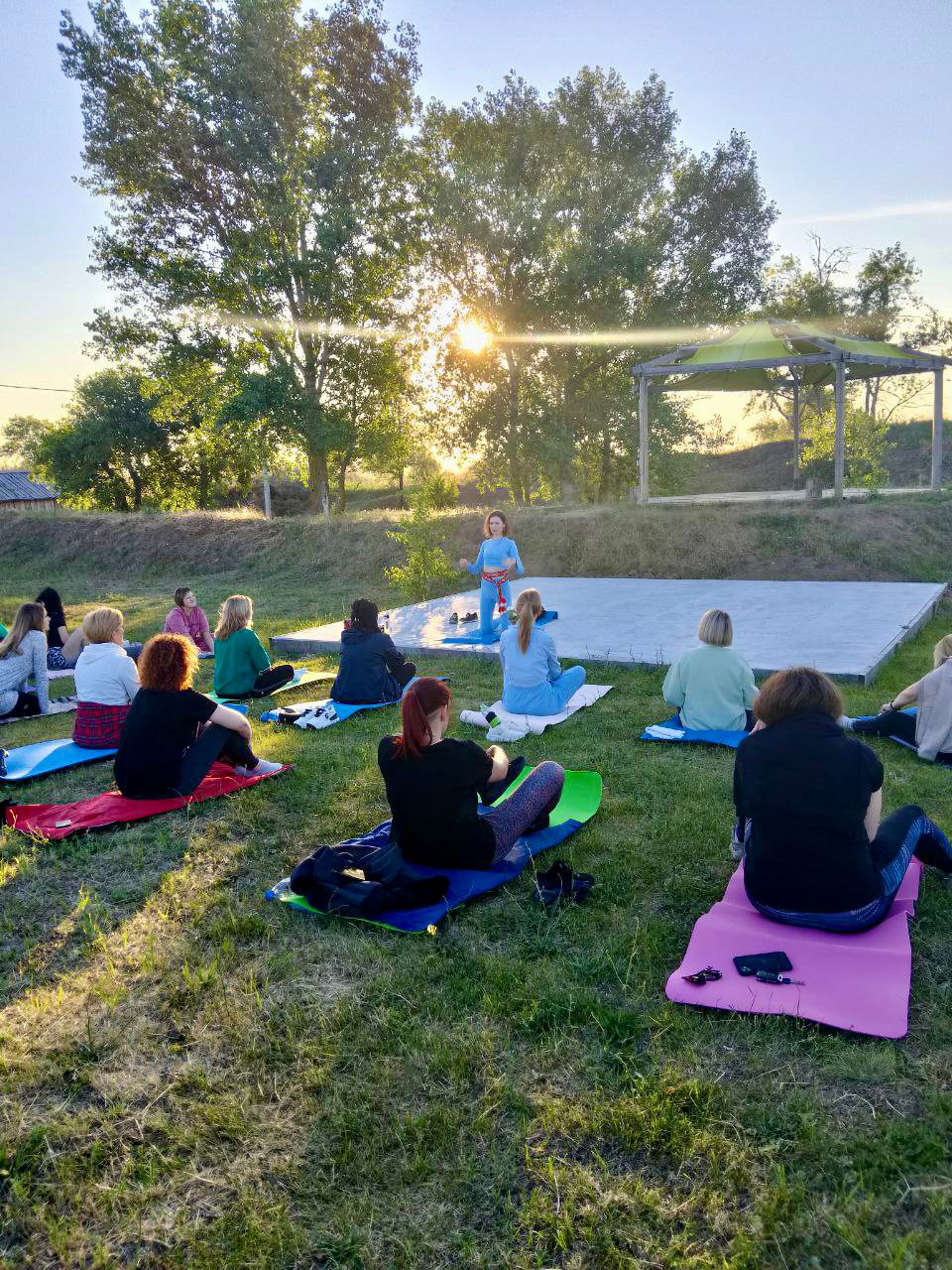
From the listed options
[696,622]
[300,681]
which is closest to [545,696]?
[300,681]

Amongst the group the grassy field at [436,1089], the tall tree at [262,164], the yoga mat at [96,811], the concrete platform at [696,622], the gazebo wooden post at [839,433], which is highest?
the tall tree at [262,164]

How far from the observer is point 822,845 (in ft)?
11.2

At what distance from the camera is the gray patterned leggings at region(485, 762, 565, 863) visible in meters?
4.29

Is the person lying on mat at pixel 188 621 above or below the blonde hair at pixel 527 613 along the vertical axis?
below

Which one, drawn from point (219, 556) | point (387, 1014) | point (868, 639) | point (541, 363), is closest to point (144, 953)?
point (387, 1014)

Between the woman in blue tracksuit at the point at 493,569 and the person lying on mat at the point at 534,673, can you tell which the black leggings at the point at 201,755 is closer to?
the person lying on mat at the point at 534,673

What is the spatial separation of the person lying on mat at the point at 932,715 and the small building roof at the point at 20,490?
54.7m

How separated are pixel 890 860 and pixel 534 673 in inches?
143

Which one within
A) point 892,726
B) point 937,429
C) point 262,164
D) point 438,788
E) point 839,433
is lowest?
point 892,726

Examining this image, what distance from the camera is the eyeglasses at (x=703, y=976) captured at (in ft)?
10.7

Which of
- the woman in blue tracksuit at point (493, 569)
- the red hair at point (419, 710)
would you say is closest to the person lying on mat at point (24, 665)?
the woman in blue tracksuit at point (493, 569)

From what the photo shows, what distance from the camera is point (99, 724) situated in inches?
255

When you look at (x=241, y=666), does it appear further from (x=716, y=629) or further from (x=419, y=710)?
(x=419, y=710)

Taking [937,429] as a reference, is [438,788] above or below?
below
